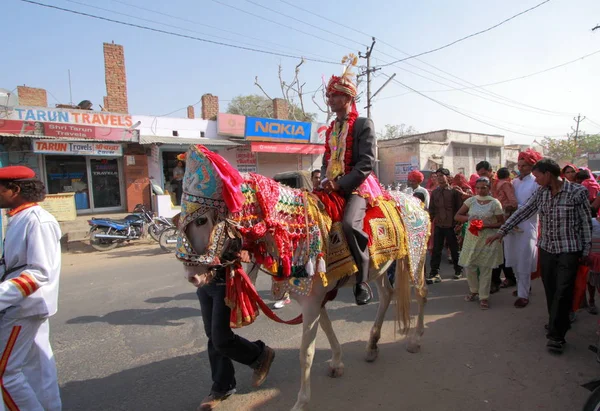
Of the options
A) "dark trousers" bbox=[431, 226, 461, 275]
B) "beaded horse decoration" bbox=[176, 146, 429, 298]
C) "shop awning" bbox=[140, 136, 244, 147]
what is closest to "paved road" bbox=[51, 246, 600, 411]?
"dark trousers" bbox=[431, 226, 461, 275]

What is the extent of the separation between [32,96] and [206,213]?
1484 centimetres

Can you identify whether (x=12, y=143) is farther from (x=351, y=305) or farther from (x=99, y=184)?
(x=351, y=305)

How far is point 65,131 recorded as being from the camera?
11297mm

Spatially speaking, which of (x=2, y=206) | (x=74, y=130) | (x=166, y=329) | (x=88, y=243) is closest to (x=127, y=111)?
(x=74, y=130)

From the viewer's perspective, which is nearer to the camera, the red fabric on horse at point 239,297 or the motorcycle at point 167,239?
the red fabric on horse at point 239,297

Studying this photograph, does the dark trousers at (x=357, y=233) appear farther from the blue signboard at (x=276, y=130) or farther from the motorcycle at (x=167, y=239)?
the blue signboard at (x=276, y=130)

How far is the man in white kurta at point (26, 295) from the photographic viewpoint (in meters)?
2.19

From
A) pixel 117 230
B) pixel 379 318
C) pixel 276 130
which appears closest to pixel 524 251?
pixel 379 318

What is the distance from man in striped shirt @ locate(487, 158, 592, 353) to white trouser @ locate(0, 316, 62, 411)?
440cm

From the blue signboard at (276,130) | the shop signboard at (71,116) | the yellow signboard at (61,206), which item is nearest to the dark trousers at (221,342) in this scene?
the yellow signboard at (61,206)

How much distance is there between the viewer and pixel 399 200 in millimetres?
3844

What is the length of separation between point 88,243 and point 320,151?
37.4 ft

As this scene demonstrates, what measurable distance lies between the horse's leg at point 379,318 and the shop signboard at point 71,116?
1193cm

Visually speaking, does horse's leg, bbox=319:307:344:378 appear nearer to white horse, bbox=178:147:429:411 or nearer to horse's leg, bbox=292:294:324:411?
white horse, bbox=178:147:429:411
